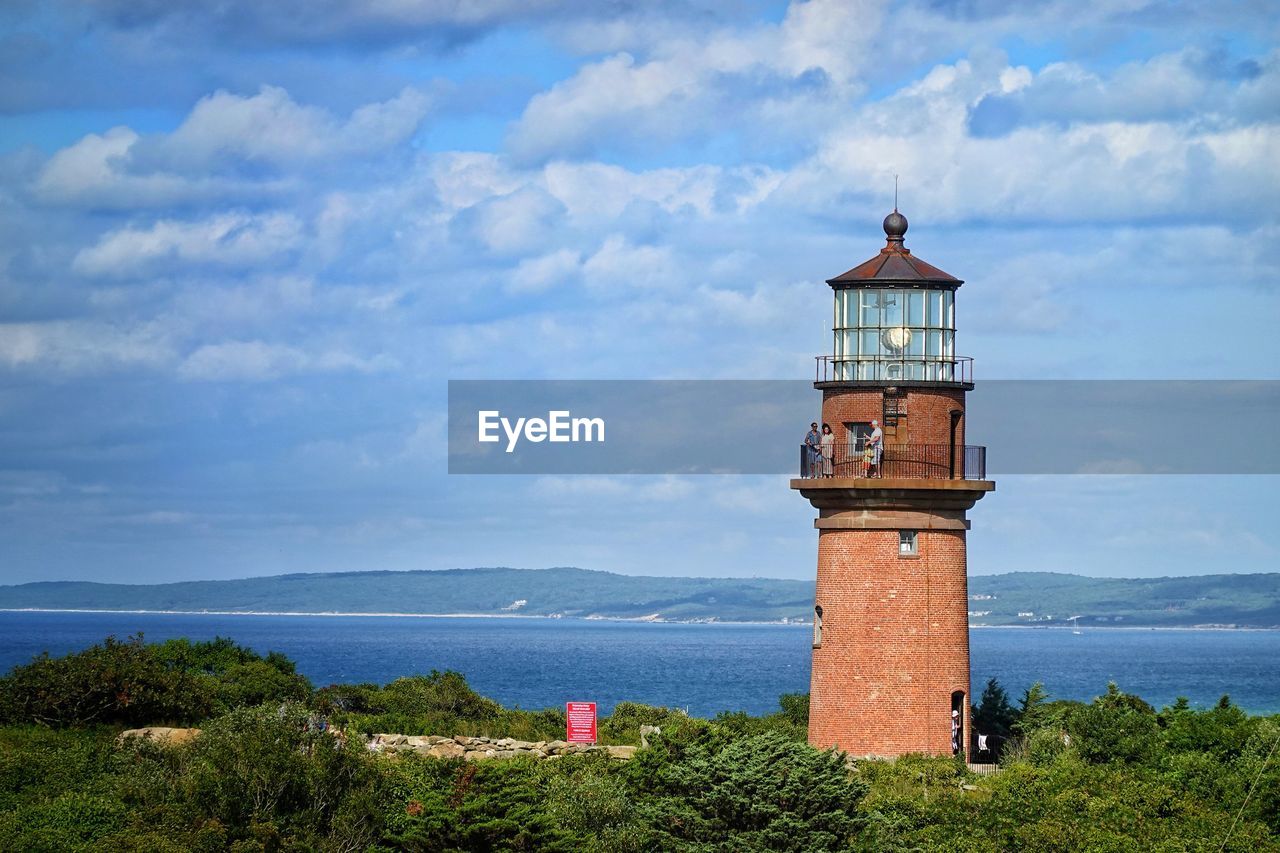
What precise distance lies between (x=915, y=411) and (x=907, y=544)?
7.25 ft

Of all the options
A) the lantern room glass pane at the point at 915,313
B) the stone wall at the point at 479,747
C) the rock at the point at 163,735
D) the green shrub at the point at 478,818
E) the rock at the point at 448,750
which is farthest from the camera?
the lantern room glass pane at the point at 915,313

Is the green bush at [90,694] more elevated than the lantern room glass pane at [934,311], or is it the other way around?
the lantern room glass pane at [934,311]

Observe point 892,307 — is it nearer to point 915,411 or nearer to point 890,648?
point 915,411

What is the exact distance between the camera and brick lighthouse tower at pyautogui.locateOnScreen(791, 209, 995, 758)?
2848cm

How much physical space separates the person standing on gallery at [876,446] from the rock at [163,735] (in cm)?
1150

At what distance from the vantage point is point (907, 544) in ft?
94.5

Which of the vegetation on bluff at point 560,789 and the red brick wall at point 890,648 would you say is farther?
the red brick wall at point 890,648

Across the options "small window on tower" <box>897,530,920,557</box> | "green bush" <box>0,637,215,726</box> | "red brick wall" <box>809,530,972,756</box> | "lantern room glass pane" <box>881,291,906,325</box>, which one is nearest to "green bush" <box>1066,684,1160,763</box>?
"red brick wall" <box>809,530,972,756</box>

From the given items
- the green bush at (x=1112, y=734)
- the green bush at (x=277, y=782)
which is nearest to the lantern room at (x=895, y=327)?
the green bush at (x=1112, y=734)

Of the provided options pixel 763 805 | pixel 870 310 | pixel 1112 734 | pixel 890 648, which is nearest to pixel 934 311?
pixel 870 310

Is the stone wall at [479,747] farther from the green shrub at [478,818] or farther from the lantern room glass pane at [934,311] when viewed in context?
the lantern room glass pane at [934,311]

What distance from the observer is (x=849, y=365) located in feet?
95.9

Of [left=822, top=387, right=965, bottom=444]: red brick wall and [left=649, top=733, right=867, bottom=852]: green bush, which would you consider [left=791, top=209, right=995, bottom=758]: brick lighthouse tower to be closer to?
[left=822, top=387, right=965, bottom=444]: red brick wall

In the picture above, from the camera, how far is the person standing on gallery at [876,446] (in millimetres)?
28828
